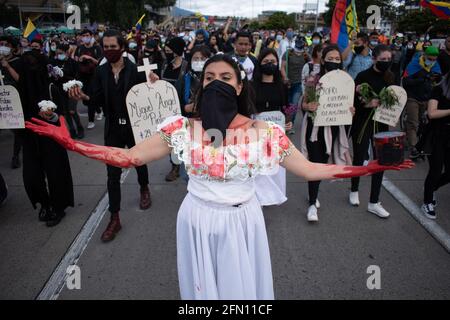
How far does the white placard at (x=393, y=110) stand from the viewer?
3926mm

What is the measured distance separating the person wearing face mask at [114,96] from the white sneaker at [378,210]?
299 cm

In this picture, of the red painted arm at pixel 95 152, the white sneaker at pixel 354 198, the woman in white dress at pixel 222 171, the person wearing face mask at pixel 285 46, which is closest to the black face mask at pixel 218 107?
the woman in white dress at pixel 222 171

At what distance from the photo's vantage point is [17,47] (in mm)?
7477

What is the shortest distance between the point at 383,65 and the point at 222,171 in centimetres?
287

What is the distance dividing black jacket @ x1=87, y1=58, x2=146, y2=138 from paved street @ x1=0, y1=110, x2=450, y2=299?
1250 millimetres

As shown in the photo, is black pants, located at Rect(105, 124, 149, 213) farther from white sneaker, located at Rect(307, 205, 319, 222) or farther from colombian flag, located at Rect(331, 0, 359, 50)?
colombian flag, located at Rect(331, 0, 359, 50)

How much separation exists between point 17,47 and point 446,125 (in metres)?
7.87

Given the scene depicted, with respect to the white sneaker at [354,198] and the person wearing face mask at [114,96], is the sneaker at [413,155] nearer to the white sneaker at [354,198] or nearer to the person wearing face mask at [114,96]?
the white sneaker at [354,198]

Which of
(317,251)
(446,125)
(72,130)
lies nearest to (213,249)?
(317,251)

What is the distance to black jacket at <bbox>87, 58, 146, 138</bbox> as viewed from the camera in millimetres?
3842

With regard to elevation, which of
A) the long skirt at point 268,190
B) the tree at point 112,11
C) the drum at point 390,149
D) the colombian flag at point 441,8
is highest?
the tree at point 112,11

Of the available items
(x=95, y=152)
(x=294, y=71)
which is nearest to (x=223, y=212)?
(x=95, y=152)
